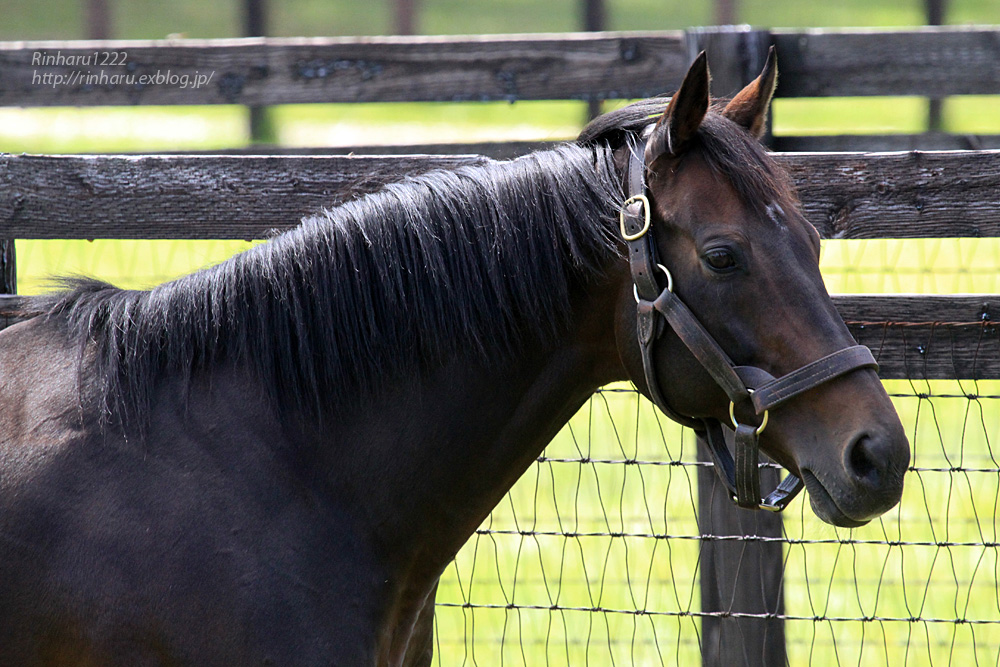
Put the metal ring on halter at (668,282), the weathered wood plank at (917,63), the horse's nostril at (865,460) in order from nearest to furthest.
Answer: the horse's nostril at (865,460)
the metal ring on halter at (668,282)
the weathered wood plank at (917,63)

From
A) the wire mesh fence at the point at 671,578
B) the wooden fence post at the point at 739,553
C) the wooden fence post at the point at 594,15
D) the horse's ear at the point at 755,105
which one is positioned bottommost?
the wire mesh fence at the point at 671,578

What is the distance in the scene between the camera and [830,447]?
5.42 feet

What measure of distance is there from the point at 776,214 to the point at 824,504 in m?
0.57

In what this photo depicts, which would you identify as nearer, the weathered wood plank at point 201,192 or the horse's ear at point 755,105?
the horse's ear at point 755,105

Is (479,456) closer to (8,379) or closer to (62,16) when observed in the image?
(8,379)

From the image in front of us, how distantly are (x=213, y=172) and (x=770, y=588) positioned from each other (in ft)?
7.59

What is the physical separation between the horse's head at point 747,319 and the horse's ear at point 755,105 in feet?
0.59

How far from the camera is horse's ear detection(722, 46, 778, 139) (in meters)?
1.99

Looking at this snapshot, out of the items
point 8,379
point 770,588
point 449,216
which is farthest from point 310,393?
point 770,588

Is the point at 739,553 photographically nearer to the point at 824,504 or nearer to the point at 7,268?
the point at 824,504

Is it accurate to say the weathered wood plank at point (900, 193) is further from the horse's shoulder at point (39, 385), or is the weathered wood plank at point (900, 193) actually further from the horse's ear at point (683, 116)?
the horse's shoulder at point (39, 385)

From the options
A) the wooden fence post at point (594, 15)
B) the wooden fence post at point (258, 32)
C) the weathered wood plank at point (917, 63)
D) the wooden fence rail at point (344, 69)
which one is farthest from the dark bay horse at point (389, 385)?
the wooden fence post at point (594, 15)

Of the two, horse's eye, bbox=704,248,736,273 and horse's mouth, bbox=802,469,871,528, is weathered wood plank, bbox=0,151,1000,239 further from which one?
horse's mouth, bbox=802,469,871,528

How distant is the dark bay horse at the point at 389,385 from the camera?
67.2 inches
